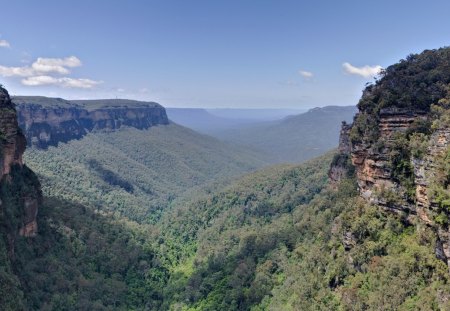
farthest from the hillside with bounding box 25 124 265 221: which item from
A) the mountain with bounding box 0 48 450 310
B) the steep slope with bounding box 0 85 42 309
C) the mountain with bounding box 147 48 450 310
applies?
the mountain with bounding box 147 48 450 310

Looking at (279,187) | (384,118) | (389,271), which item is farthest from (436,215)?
(279,187)

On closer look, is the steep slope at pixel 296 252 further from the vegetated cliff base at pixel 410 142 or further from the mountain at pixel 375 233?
the vegetated cliff base at pixel 410 142

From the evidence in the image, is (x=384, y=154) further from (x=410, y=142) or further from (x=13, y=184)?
(x=13, y=184)

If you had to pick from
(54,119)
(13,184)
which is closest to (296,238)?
(13,184)

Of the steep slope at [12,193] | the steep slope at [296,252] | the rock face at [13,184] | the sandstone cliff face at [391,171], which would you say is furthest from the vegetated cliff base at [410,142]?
the rock face at [13,184]

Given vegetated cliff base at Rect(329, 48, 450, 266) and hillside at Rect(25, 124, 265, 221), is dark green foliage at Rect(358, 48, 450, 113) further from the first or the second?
hillside at Rect(25, 124, 265, 221)

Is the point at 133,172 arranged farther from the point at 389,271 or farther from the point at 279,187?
the point at 389,271
